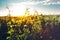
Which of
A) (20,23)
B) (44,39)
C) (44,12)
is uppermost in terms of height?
(44,12)

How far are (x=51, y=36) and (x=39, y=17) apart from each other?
1.65 ft

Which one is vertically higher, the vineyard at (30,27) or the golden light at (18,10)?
the golden light at (18,10)

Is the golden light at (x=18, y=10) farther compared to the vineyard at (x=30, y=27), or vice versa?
the golden light at (x=18, y=10)

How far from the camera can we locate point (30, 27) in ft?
8.14

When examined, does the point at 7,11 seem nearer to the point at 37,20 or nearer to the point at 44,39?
the point at 37,20

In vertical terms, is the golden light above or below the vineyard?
above

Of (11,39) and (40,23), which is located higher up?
(40,23)

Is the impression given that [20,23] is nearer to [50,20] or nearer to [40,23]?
[40,23]

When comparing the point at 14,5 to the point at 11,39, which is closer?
the point at 11,39

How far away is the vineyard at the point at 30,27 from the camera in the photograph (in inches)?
96.0

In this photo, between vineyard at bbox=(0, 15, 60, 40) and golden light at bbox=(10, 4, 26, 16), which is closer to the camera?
vineyard at bbox=(0, 15, 60, 40)

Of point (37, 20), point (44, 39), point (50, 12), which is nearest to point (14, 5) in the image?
point (37, 20)

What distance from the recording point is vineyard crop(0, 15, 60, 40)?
2.44 meters

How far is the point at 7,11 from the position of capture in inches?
102
